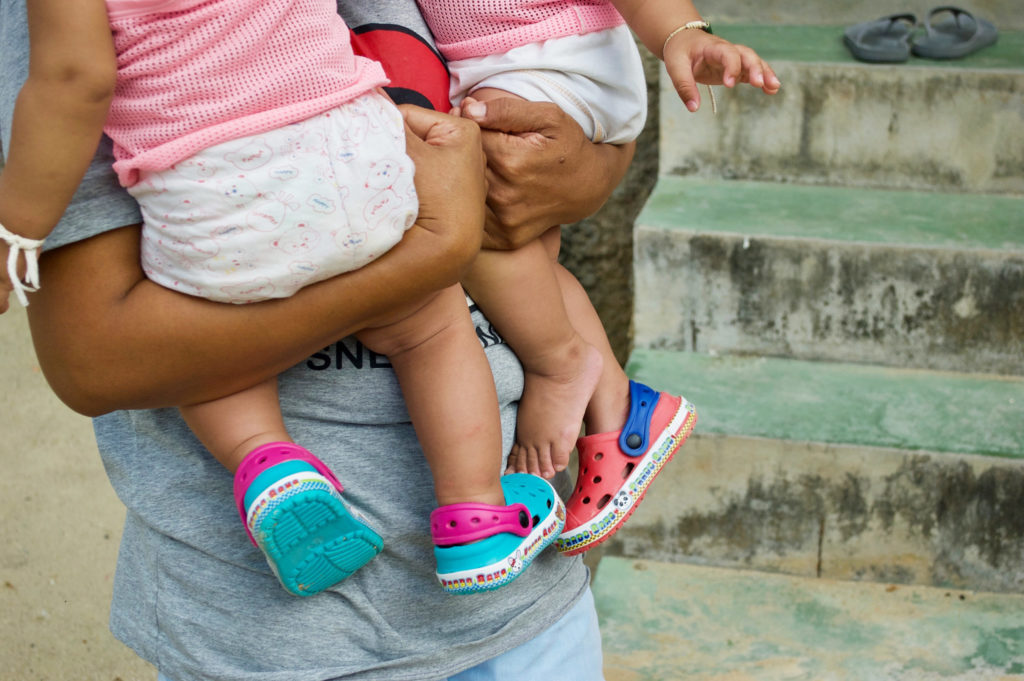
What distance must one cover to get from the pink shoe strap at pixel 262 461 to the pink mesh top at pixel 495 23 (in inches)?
21.3

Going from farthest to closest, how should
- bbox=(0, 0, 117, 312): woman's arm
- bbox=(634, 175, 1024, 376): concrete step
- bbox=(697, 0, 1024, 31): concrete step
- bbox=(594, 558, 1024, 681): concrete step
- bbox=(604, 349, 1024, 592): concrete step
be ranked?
bbox=(697, 0, 1024, 31): concrete step < bbox=(634, 175, 1024, 376): concrete step < bbox=(604, 349, 1024, 592): concrete step < bbox=(594, 558, 1024, 681): concrete step < bbox=(0, 0, 117, 312): woman's arm

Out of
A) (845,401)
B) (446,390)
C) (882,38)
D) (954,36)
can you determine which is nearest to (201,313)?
(446,390)

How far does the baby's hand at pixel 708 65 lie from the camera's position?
117 cm

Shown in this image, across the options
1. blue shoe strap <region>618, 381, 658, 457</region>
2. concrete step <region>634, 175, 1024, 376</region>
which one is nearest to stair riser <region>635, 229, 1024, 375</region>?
concrete step <region>634, 175, 1024, 376</region>

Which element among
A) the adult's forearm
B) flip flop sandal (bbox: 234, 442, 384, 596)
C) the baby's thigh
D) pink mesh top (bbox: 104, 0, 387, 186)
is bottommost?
flip flop sandal (bbox: 234, 442, 384, 596)

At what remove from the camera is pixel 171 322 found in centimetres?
100

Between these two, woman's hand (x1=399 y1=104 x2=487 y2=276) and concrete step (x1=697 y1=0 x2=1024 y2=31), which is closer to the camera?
woman's hand (x1=399 y1=104 x2=487 y2=276)

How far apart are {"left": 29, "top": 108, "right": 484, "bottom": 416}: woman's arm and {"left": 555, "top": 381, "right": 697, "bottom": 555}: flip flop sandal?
439 millimetres

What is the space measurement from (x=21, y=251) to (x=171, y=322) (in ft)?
0.45

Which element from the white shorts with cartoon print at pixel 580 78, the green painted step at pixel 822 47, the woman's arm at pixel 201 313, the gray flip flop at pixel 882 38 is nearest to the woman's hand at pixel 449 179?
the woman's arm at pixel 201 313

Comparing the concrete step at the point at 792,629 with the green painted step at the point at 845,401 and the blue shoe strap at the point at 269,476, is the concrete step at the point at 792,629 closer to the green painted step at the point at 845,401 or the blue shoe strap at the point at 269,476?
the green painted step at the point at 845,401

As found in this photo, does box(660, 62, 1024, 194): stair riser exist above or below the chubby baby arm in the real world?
below

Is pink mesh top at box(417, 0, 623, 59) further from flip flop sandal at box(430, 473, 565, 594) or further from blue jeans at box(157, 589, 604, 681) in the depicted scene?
blue jeans at box(157, 589, 604, 681)

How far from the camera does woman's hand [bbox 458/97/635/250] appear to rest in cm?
122
